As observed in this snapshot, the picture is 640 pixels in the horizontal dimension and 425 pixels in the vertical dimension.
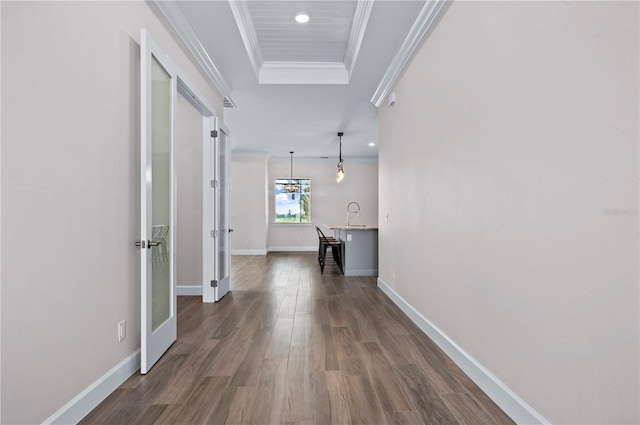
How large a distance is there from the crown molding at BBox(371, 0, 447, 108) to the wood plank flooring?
2.56 m

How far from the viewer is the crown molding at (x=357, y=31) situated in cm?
304

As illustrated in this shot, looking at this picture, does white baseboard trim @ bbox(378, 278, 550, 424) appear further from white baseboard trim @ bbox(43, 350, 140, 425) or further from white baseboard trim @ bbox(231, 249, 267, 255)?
white baseboard trim @ bbox(231, 249, 267, 255)

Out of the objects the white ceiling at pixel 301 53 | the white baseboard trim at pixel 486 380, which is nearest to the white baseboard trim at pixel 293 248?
the white ceiling at pixel 301 53

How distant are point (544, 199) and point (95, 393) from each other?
7.98 ft

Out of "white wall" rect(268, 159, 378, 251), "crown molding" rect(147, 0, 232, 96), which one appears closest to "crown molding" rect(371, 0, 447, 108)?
"crown molding" rect(147, 0, 232, 96)

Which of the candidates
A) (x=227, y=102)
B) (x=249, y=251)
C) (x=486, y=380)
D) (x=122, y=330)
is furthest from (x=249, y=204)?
(x=486, y=380)

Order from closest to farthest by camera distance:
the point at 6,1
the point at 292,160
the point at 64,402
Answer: the point at 6,1
the point at 64,402
the point at 292,160

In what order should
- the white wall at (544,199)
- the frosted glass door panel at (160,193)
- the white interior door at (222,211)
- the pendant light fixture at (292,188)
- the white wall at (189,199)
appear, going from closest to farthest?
the white wall at (544,199), the frosted glass door panel at (160,193), the white interior door at (222,211), the white wall at (189,199), the pendant light fixture at (292,188)

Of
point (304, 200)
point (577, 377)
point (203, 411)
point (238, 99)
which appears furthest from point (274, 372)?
point (304, 200)

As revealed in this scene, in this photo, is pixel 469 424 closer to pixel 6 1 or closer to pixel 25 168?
pixel 25 168

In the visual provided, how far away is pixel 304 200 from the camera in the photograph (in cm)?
1052

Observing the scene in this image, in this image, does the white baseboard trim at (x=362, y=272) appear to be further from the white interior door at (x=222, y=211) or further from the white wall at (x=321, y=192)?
the white wall at (x=321, y=192)

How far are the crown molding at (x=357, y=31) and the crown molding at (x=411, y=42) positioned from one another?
407 millimetres

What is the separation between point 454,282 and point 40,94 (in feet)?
8.45
